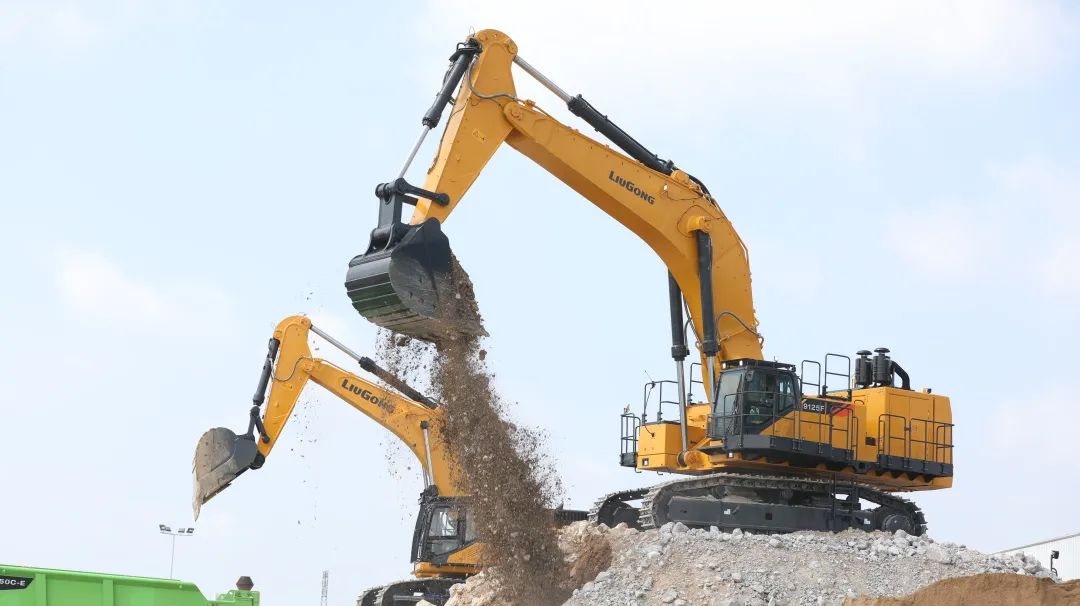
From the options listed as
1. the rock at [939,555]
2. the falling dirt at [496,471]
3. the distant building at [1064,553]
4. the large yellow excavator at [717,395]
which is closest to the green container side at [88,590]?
the falling dirt at [496,471]

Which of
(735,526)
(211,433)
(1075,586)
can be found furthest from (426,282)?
(211,433)

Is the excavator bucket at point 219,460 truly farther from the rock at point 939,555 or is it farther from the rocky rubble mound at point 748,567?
the rock at point 939,555

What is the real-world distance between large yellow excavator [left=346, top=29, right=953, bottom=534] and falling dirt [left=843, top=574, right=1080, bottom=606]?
11.6 feet

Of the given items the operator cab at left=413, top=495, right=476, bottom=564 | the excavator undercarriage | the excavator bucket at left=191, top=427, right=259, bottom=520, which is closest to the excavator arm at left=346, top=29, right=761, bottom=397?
the excavator undercarriage

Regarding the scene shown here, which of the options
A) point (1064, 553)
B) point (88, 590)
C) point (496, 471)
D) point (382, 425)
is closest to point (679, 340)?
point (496, 471)

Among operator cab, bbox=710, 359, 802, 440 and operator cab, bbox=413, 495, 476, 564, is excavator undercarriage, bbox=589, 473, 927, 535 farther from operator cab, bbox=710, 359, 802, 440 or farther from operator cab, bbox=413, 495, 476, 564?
operator cab, bbox=413, 495, 476, 564

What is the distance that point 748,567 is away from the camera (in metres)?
15.6

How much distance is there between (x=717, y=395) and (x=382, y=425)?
8.06 m

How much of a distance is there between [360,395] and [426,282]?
10254mm

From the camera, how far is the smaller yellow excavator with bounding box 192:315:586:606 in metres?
22.1

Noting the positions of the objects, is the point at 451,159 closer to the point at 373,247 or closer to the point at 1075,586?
the point at 373,247

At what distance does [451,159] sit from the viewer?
15.9 meters

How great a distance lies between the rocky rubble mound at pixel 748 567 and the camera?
15.1 m

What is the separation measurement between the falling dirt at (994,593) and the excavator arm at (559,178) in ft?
16.0
